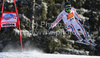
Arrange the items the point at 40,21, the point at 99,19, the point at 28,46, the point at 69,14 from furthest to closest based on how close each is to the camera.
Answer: the point at 99,19 < the point at 40,21 < the point at 28,46 < the point at 69,14

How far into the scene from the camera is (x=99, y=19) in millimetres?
13016

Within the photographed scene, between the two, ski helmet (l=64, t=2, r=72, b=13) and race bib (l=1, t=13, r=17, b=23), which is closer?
ski helmet (l=64, t=2, r=72, b=13)

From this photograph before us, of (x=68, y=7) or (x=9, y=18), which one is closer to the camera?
(x=68, y=7)

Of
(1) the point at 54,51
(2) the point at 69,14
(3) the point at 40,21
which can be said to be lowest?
(1) the point at 54,51

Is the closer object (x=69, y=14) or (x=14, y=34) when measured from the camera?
(x=69, y=14)

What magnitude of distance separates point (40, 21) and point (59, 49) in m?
2.49

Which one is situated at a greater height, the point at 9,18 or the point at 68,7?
the point at 68,7

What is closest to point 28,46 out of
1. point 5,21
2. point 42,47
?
point 42,47

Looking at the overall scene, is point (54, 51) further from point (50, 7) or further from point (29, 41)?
point (50, 7)

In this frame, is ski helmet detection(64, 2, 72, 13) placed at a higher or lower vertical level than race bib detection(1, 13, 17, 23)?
higher

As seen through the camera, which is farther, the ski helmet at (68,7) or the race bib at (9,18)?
the race bib at (9,18)

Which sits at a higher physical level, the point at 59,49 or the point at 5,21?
the point at 5,21

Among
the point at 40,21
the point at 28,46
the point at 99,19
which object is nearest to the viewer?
the point at 28,46

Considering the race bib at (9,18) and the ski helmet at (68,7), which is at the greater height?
the ski helmet at (68,7)
